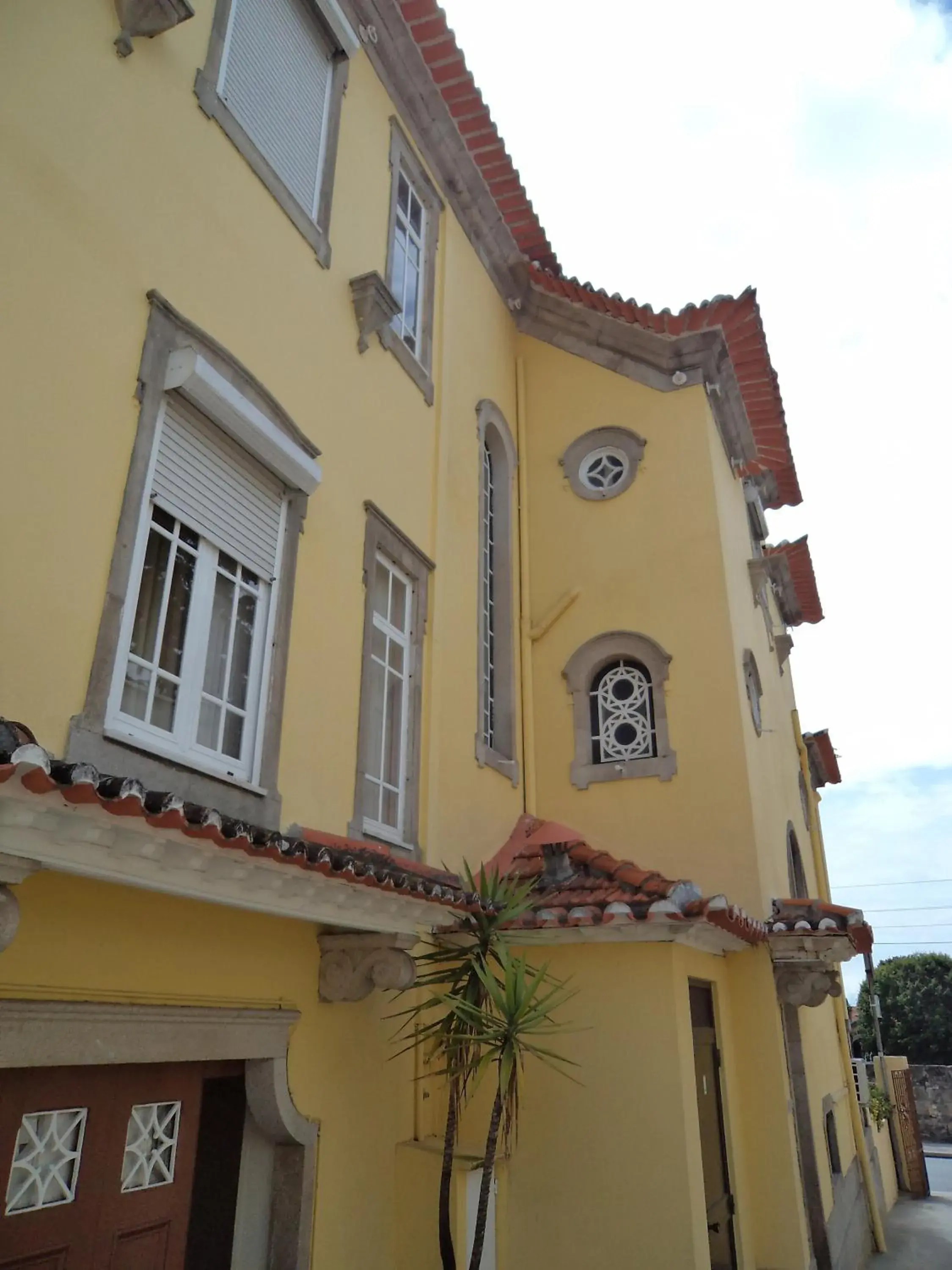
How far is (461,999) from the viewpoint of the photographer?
5004 millimetres

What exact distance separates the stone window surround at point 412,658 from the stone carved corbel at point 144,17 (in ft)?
9.73

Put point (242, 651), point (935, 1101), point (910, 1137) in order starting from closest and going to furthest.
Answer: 1. point (242, 651)
2. point (910, 1137)
3. point (935, 1101)

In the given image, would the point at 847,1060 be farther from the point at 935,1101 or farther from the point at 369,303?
the point at 935,1101

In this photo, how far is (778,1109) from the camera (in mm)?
7551

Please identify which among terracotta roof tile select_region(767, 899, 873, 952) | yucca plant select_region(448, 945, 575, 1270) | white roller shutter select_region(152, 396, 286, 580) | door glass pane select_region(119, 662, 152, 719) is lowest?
yucca plant select_region(448, 945, 575, 1270)

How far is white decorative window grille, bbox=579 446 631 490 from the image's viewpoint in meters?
10.0

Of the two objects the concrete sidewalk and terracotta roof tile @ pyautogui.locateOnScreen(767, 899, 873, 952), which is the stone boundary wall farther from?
terracotta roof tile @ pyautogui.locateOnScreen(767, 899, 873, 952)

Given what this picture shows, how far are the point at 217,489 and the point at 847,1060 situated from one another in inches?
493

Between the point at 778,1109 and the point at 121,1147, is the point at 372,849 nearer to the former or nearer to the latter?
the point at 121,1147

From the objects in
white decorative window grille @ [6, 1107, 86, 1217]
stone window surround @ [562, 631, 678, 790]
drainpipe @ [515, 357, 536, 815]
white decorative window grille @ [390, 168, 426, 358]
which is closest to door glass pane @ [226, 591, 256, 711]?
white decorative window grille @ [6, 1107, 86, 1217]

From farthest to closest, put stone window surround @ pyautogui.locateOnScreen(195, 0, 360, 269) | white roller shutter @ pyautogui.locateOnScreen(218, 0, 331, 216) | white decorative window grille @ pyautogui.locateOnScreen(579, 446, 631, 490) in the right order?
white decorative window grille @ pyautogui.locateOnScreen(579, 446, 631, 490), white roller shutter @ pyautogui.locateOnScreen(218, 0, 331, 216), stone window surround @ pyautogui.locateOnScreen(195, 0, 360, 269)

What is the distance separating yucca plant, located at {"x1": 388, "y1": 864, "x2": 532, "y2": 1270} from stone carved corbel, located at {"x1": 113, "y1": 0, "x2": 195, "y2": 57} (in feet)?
15.8

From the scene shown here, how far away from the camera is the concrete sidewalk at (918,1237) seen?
38.3 feet

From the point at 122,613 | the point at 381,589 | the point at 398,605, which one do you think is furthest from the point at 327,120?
the point at 122,613
